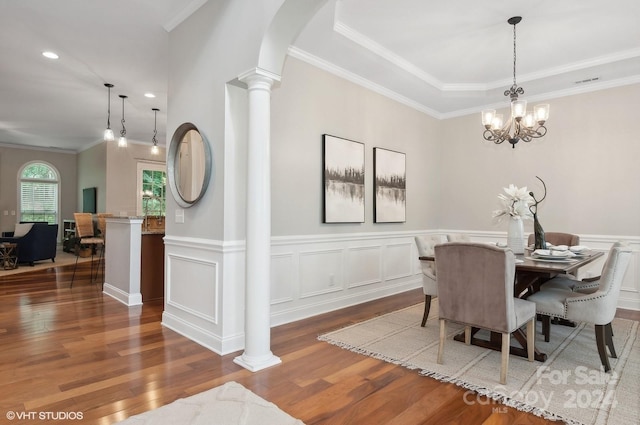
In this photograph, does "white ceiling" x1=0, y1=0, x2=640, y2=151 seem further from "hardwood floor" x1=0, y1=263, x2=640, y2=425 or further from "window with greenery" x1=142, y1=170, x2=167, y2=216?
"window with greenery" x1=142, y1=170, x2=167, y2=216

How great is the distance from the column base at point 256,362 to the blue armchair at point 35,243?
262 inches

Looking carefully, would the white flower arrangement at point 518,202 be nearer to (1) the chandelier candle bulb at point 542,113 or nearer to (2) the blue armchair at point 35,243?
(1) the chandelier candle bulb at point 542,113

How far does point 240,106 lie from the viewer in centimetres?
311

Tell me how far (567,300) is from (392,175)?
2770 mm

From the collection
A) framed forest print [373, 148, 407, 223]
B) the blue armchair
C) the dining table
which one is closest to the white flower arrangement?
the dining table

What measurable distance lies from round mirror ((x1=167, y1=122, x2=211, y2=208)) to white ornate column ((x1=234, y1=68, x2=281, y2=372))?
2.04ft

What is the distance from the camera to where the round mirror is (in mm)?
3209

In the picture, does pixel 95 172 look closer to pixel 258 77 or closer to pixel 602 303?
pixel 258 77

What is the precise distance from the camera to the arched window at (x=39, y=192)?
10.2 m

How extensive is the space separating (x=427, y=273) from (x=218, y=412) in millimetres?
2361

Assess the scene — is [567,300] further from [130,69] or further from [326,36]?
[130,69]

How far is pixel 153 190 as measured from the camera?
10.0 m

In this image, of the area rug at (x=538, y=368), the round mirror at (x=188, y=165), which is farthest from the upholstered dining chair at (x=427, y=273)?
the round mirror at (x=188, y=165)

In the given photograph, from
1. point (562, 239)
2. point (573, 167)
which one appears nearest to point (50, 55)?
point (562, 239)
